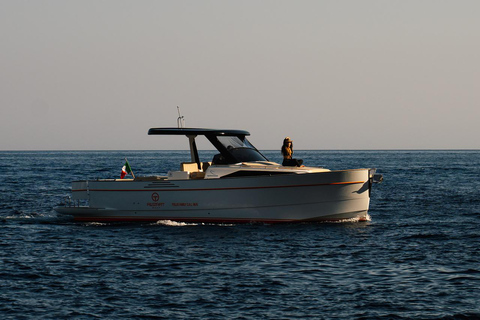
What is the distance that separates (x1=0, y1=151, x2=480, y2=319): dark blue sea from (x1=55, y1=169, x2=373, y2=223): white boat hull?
0.46m

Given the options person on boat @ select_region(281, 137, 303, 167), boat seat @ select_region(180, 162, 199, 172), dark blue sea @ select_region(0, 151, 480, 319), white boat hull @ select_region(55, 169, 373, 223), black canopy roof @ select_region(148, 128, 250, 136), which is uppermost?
black canopy roof @ select_region(148, 128, 250, 136)

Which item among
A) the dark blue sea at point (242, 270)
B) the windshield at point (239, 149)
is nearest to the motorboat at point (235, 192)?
the windshield at point (239, 149)

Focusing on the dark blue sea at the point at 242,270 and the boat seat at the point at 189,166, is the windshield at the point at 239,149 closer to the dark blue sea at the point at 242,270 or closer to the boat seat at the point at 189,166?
the boat seat at the point at 189,166

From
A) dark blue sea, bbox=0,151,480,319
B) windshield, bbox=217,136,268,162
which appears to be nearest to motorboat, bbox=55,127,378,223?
windshield, bbox=217,136,268,162

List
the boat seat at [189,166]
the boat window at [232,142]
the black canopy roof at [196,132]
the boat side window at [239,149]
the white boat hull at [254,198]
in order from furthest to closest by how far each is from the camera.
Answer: the black canopy roof at [196,132] → the boat window at [232,142] → the boat seat at [189,166] → the boat side window at [239,149] → the white boat hull at [254,198]

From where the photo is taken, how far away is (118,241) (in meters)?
18.7

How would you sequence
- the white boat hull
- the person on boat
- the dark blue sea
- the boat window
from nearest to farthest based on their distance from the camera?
the dark blue sea
the white boat hull
the person on boat
the boat window

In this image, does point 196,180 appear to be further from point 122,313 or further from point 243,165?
point 122,313

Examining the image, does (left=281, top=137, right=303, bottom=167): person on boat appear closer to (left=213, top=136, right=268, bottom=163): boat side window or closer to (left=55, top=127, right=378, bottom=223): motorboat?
(left=55, top=127, right=378, bottom=223): motorboat

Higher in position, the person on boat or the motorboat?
the person on boat

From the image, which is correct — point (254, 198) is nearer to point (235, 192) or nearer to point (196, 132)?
point (235, 192)

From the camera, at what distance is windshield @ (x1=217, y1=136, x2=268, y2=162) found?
22.0 meters

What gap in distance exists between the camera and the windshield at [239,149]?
2205cm

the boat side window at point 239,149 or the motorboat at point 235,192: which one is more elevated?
the boat side window at point 239,149
